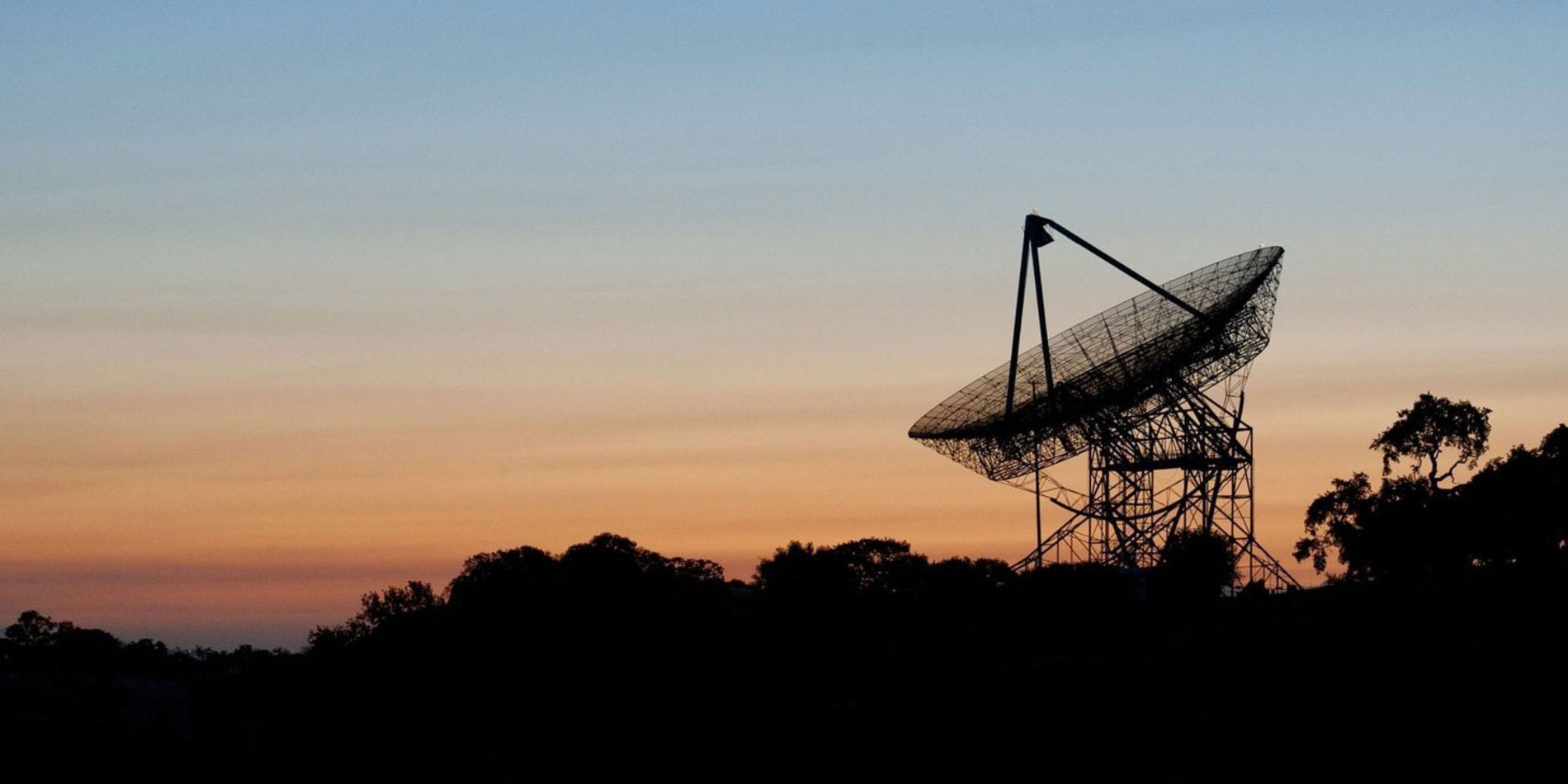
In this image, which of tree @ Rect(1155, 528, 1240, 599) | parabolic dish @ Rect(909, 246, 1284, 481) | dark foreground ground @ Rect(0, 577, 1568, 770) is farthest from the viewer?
tree @ Rect(1155, 528, 1240, 599)

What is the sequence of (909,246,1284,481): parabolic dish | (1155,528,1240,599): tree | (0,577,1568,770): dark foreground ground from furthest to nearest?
(1155,528,1240,599): tree
(909,246,1284,481): parabolic dish
(0,577,1568,770): dark foreground ground

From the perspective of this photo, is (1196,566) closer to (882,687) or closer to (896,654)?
(896,654)

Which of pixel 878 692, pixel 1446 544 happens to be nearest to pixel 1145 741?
pixel 878 692

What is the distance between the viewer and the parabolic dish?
7744 centimetres

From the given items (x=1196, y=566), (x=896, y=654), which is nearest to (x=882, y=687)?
(x=896, y=654)

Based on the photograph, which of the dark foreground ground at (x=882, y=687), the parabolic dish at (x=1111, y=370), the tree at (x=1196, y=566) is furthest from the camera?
the tree at (x=1196, y=566)

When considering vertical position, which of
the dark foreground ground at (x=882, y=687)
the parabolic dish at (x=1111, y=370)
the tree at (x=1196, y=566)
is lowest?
the dark foreground ground at (x=882, y=687)

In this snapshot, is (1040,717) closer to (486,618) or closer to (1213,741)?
(1213,741)

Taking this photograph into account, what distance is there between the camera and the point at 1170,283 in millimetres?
83062

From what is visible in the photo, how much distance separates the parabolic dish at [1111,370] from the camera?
77438 mm

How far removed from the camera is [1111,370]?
82188 mm

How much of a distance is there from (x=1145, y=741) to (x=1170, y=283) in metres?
32.8

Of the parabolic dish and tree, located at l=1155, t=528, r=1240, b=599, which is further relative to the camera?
tree, located at l=1155, t=528, r=1240, b=599

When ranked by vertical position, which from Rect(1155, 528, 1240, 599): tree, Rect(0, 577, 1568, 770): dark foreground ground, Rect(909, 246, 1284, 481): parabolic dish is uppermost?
Rect(909, 246, 1284, 481): parabolic dish
